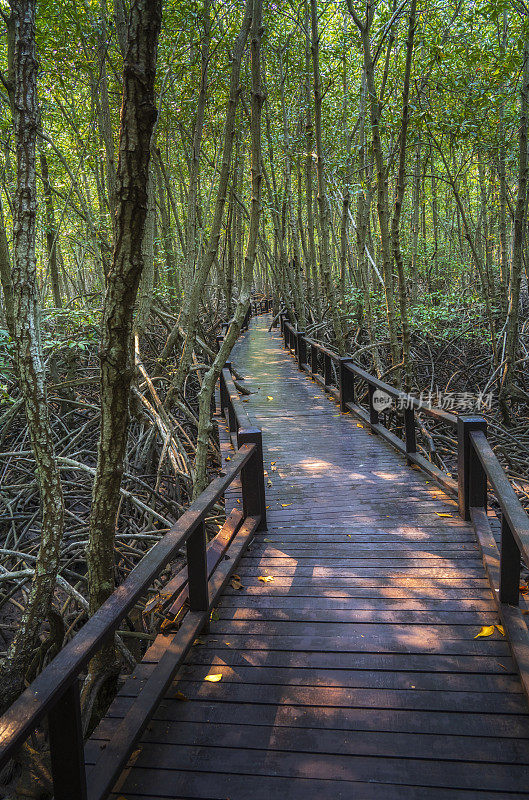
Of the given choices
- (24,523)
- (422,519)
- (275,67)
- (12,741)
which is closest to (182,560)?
(24,523)

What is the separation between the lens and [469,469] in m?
4.04

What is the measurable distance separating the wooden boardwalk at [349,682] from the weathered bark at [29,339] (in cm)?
94

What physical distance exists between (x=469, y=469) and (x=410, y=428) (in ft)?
4.69

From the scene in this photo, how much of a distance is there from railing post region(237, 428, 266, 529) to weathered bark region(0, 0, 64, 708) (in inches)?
53.4

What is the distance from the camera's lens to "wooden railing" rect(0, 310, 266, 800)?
1500mm

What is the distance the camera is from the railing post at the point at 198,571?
282cm

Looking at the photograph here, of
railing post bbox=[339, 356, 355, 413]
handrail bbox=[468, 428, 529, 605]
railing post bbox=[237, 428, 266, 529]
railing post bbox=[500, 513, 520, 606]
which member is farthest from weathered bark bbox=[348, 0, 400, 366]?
railing post bbox=[500, 513, 520, 606]

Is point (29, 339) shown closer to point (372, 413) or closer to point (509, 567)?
point (509, 567)

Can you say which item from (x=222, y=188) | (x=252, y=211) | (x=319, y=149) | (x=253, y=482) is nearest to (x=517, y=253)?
(x=319, y=149)

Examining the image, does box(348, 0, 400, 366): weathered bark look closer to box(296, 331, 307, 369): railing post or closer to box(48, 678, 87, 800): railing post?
box(296, 331, 307, 369): railing post

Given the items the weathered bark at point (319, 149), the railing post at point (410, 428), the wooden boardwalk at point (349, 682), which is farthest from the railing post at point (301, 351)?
the wooden boardwalk at point (349, 682)

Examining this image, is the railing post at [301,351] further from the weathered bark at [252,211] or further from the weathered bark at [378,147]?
the weathered bark at [252,211]

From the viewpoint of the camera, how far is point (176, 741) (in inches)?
86.9

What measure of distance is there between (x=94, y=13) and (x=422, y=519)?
728 cm
